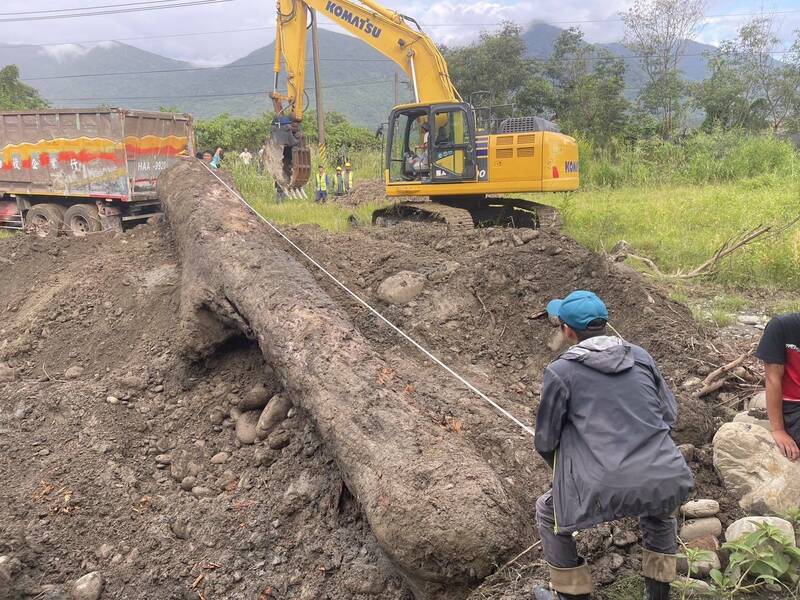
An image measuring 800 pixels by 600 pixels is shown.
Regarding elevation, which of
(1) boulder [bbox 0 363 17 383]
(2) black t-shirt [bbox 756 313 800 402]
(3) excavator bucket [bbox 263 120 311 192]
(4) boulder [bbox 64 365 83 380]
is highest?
(3) excavator bucket [bbox 263 120 311 192]

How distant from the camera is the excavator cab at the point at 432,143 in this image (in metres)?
8.65

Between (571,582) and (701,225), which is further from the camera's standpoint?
(701,225)

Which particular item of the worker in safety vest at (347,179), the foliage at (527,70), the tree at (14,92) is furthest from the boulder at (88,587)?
Result: the tree at (14,92)

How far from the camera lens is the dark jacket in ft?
6.66

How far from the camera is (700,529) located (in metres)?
2.63

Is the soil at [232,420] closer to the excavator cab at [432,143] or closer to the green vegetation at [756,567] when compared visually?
the green vegetation at [756,567]

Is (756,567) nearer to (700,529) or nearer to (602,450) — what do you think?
(700,529)

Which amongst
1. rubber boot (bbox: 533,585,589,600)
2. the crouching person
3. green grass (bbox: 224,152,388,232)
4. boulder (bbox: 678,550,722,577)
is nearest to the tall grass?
green grass (bbox: 224,152,388,232)

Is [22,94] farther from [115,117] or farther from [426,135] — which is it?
[426,135]

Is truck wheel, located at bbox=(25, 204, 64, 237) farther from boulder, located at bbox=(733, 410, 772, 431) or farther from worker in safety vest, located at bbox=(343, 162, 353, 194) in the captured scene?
boulder, located at bbox=(733, 410, 772, 431)

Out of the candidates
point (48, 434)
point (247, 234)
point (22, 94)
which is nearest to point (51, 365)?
point (48, 434)

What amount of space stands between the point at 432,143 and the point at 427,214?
1.09 meters

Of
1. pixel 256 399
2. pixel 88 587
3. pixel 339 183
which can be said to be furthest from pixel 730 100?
A: pixel 88 587

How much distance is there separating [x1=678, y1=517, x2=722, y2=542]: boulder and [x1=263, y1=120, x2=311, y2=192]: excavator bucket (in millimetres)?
8130
